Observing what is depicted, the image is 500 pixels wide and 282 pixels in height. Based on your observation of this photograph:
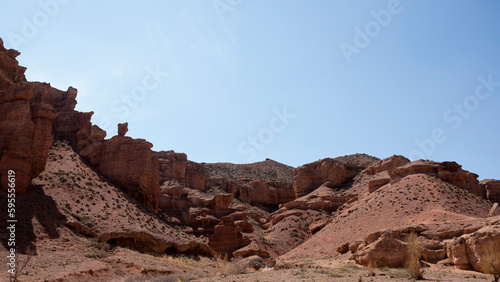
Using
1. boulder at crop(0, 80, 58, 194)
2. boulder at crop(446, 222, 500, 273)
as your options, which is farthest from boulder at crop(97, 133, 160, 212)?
boulder at crop(446, 222, 500, 273)

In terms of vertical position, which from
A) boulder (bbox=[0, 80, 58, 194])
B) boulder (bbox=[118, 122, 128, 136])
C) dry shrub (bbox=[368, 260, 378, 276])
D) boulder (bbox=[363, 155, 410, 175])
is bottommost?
dry shrub (bbox=[368, 260, 378, 276])

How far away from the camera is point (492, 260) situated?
53.8ft

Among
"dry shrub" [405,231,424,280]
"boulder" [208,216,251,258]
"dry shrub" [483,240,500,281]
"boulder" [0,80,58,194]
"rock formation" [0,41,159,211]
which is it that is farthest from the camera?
"boulder" [208,216,251,258]

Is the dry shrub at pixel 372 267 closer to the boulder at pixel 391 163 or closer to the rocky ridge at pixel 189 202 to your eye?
the rocky ridge at pixel 189 202

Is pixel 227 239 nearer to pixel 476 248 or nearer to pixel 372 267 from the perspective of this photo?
pixel 372 267

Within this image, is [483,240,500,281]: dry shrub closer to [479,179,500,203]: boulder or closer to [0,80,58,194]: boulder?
[0,80,58,194]: boulder

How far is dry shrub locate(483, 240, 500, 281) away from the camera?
16.1 metres

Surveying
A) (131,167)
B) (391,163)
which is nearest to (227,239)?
(131,167)

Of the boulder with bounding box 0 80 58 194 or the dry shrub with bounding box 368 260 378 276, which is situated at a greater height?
the boulder with bounding box 0 80 58 194

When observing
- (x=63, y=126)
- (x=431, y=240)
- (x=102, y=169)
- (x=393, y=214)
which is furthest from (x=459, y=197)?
(x=63, y=126)

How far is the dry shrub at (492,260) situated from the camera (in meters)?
16.1

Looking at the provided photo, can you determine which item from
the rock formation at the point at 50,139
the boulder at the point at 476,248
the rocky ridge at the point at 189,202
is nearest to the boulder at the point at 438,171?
the rocky ridge at the point at 189,202

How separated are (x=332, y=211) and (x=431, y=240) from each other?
44.1 metres

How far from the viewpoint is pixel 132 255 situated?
29.8 metres
